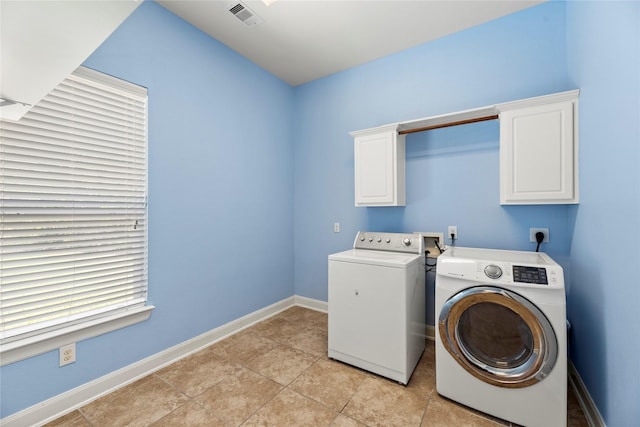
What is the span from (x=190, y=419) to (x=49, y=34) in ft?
5.96

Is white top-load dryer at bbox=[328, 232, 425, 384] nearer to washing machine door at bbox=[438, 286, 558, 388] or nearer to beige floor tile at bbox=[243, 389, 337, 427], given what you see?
washing machine door at bbox=[438, 286, 558, 388]

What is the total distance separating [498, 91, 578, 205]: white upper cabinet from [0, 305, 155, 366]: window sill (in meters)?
2.72

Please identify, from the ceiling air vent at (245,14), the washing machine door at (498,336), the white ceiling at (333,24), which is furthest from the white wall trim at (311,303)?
the ceiling air vent at (245,14)

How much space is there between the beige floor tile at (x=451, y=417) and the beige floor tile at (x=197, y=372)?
1329 mm

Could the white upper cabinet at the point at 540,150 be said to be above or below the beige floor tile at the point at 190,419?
above

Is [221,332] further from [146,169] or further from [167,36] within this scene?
[167,36]

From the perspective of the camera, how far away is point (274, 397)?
169 cm

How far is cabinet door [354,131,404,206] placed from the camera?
2.35 m

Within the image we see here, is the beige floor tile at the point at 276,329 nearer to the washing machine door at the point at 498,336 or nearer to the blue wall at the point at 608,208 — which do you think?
the washing machine door at the point at 498,336

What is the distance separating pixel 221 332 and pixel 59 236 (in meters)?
1.43

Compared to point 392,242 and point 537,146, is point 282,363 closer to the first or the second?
point 392,242

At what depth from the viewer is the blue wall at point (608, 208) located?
3.61 feet

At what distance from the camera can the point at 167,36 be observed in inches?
80.1

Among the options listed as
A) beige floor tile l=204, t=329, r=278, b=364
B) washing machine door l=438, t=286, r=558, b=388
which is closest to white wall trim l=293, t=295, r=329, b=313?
beige floor tile l=204, t=329, r=278, b=364
